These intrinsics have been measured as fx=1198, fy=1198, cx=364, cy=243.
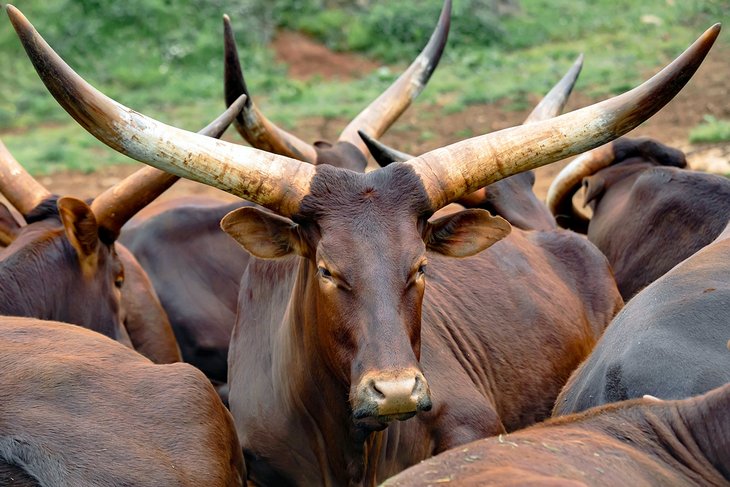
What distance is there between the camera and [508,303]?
237 inches

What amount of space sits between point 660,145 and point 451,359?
10.4 ft

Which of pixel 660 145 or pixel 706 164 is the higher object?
pixel 660 145

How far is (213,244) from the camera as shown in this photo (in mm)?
7566

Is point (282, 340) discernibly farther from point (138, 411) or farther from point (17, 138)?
point (17, 138)

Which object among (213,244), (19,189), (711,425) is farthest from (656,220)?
(19,189)

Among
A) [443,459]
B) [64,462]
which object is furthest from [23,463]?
[443,459]

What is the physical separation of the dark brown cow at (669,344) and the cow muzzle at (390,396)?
0.88 m

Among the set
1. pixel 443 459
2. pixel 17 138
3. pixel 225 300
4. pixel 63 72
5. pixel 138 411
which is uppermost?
pixel 63 72

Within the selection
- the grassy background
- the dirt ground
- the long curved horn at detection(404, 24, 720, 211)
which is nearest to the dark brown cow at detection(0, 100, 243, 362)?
the long curved horn at detection(404, 24, 720, 211)

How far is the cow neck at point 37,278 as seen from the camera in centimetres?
557

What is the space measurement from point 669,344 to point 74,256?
112 inches

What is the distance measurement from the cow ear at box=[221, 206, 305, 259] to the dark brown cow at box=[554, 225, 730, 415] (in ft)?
4.16

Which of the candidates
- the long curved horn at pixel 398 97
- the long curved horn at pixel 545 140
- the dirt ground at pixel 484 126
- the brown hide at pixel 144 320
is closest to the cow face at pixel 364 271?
the long curved horn at pixel 545 140

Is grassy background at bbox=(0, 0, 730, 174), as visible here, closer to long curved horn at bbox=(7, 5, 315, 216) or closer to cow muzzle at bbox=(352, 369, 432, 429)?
long curved horn at bbox=(7, 5, 315, 216)
